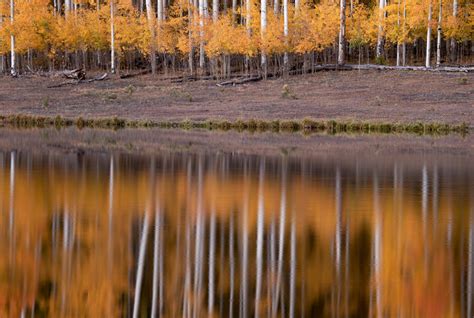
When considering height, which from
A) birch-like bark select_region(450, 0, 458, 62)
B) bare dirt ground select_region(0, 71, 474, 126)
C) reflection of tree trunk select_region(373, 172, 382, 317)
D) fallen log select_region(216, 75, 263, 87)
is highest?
birch-like bark select_region(450, 0, 458, 62)

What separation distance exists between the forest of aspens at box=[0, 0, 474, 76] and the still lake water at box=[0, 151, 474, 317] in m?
35.4

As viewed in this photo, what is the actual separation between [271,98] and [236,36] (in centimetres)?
995

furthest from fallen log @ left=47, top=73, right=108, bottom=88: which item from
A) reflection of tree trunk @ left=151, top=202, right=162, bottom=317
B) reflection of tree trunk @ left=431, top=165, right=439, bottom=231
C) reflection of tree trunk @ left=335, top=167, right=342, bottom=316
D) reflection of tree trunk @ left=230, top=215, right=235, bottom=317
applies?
reflection of tree trunk @ left=230, top=215, right=235, bottom=317

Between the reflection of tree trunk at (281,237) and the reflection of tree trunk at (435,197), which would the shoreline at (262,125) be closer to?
the reflection of tree trunk at (435,197)

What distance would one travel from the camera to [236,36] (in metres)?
62.2

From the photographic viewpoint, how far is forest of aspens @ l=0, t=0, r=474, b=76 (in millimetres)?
61562

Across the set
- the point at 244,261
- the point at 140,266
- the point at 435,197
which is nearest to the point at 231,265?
the point at 244,261

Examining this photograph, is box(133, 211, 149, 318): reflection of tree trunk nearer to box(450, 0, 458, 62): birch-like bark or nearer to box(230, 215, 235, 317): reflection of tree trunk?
box(230, 215, 235, 317): reflection of tree trunk

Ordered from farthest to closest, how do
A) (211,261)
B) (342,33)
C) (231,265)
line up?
(342,33), (211,261), (231,265)

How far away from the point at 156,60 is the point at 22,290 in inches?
2275

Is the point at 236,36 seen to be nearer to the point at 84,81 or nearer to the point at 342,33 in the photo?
the point at 342,33

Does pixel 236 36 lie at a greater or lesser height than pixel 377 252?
greater

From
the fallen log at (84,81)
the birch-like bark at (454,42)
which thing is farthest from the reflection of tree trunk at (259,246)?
the birch-like bark at (454,42)

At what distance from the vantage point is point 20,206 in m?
20.4
